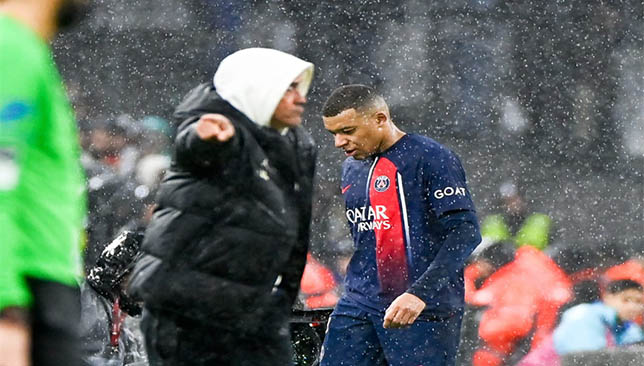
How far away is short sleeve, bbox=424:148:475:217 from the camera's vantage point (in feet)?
17.4

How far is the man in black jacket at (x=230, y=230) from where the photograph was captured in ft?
12.6

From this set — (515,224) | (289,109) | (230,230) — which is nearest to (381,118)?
(289,109)

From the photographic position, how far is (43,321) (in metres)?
2.49

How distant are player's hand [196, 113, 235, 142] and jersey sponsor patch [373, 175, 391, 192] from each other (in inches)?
71.7

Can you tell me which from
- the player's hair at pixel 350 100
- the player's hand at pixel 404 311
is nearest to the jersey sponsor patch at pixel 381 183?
the player's hair at pixel 350 100

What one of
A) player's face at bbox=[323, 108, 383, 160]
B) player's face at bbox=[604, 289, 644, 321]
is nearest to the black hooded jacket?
player's face at bbox=[323, 108, 383, 160]

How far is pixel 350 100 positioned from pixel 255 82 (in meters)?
1.73

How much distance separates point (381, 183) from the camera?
5.45 meters

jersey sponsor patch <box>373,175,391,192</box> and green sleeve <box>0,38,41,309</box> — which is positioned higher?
green sleeve <box>0,38,41,309</box>

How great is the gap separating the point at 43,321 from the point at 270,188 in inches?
58.7

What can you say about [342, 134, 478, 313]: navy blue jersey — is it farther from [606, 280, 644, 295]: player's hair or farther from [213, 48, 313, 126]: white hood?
[606, 280, 644, 295]: player's hair

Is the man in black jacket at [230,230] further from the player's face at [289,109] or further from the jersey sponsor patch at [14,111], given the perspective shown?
the jersey sponsor patch at [14,111]

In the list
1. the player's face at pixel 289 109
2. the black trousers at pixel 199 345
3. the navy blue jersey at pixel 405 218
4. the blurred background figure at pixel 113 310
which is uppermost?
the player's face at pixel 289 109

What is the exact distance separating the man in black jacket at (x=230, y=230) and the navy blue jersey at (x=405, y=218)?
1364mm
